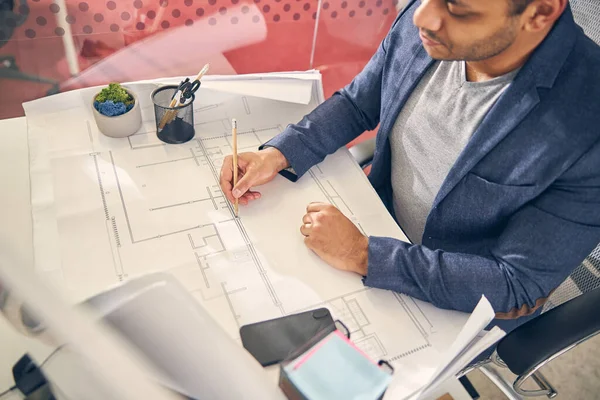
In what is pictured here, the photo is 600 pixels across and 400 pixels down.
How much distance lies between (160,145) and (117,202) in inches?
7.4

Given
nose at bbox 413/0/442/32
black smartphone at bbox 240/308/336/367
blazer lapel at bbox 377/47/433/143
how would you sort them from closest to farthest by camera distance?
black smartphone at bbox 240/308/336/367, nose at bbox 413/0/442/32, blazer lapel at bbox 377/47/433/143

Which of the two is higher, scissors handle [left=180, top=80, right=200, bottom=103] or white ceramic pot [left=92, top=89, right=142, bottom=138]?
scissors handle [left=180, top=80, right=200, bottom=103]

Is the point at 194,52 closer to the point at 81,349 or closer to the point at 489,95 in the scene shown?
the point at 489,95

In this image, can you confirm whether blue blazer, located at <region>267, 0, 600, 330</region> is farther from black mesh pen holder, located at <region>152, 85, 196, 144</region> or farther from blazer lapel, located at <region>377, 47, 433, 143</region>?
black mesh pen holder, located at <region>152, 85, 196, 144</region>

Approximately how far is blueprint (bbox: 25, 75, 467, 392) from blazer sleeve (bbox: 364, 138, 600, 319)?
1.5 inches

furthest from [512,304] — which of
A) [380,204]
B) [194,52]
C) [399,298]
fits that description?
[194,52]

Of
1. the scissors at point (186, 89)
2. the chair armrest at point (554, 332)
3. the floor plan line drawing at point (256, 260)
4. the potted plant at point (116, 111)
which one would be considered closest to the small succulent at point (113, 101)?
the potted plant at point (116, 111)

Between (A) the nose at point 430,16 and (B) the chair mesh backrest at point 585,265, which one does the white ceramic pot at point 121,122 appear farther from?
(B) the chair mesh backrest at point 585,265

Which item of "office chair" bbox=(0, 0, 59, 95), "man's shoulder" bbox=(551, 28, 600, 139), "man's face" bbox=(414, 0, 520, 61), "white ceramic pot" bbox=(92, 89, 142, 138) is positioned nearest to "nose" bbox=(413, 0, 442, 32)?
"man's face" bbox=(414, 0, 520, 61)

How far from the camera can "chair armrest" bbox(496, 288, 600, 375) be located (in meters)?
0.88

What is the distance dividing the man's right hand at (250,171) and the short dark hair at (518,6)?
50 centimetres

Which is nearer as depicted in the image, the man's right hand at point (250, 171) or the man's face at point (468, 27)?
the man's face at point (468, 27)

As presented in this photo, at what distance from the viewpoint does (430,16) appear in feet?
2.78

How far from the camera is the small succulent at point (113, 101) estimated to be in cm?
100
